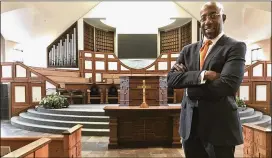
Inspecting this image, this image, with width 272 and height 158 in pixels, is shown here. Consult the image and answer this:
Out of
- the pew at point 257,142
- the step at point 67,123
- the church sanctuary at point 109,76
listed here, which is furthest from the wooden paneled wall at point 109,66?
the pew at point 257,142

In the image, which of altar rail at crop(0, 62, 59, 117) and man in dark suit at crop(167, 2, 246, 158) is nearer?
man in dark suit at crop(167, 2, 246, 158)

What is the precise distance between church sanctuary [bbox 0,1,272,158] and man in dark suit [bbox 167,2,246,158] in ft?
4.79

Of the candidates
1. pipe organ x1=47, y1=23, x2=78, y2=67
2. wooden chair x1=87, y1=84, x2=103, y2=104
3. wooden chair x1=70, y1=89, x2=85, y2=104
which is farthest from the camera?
pipe organ x1=47, y1=23, x2=78, y2=67

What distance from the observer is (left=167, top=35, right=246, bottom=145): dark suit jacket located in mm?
1084

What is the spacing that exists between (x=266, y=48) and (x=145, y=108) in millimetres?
7294

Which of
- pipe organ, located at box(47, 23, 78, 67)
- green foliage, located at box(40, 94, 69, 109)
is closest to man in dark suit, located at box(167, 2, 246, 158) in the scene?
green foliage, located at box(40, 94, 69, 109)

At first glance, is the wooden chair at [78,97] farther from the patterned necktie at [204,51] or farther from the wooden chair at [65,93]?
the patterned necktie at [204,51]

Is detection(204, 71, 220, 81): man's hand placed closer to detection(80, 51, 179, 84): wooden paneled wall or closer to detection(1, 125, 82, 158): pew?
detection(1, 125, 82, 158): pew

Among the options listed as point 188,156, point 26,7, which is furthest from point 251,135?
point 26,7

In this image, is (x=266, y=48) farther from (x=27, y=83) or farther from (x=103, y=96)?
(x=27, y=83)

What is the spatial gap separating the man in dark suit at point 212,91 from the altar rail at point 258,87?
24.7 feet

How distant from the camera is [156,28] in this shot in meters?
11.4

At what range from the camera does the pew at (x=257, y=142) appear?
2930 millimetres

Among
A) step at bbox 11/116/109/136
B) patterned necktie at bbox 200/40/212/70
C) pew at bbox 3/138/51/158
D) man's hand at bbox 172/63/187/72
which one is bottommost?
step at bbox 11/116/109/136
